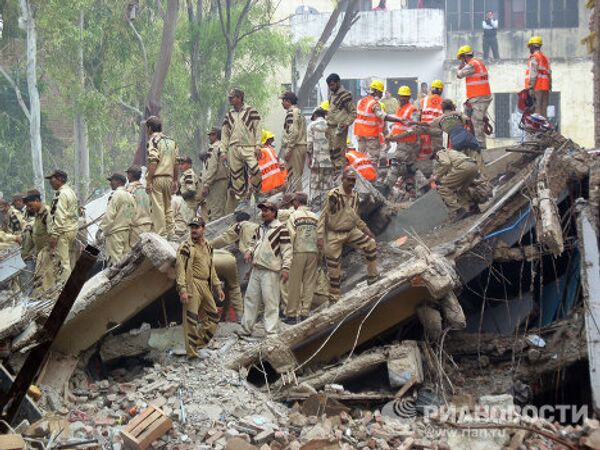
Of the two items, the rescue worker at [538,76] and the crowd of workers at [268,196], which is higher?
the rescue worker at [538,76]

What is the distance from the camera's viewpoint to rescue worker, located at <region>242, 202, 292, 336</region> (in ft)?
38.9

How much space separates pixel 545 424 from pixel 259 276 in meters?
3.85

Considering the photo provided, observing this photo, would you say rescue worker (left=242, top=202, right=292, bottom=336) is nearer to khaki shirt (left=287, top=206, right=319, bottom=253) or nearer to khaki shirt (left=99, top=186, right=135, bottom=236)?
khaki shirt (left=287, top=206, right=319, bottom=253)

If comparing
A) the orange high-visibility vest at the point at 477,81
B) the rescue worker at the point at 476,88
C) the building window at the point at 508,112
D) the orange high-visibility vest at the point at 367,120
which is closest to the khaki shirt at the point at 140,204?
the orange high-visibility vest at the point at 367,120

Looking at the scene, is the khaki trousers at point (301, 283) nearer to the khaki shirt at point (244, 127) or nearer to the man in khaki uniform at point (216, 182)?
the khaki shirt at point (244, 127)

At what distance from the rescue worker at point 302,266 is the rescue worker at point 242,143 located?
6.91 ft

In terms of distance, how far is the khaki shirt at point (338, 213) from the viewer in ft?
40.1

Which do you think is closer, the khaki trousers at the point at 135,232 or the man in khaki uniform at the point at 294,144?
the khaki trousers at the point at 135,232

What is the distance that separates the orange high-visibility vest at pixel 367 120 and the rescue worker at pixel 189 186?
278 cm

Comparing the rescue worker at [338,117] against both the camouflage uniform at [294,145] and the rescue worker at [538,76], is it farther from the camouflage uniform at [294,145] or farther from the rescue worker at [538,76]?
the rescue worker at [538,76]

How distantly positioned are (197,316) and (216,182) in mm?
4332

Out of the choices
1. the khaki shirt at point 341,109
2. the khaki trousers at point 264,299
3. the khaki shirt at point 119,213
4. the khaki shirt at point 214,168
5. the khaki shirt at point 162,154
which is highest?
the khaki shirt at point 341,109

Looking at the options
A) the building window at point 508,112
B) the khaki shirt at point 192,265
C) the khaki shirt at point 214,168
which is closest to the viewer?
the khaki shirt at point 192,265

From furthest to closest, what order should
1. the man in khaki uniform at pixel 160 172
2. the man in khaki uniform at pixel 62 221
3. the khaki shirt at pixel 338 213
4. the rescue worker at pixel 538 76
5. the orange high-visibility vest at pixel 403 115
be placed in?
the orange high-visibility vest at pixel 403 115
the rescue worker at pixel 538 76
the man in khaki uniform at pixel 160 172
the man in khaki uniform at pixel 62 221
the khaki shirt at pixel 338 213
